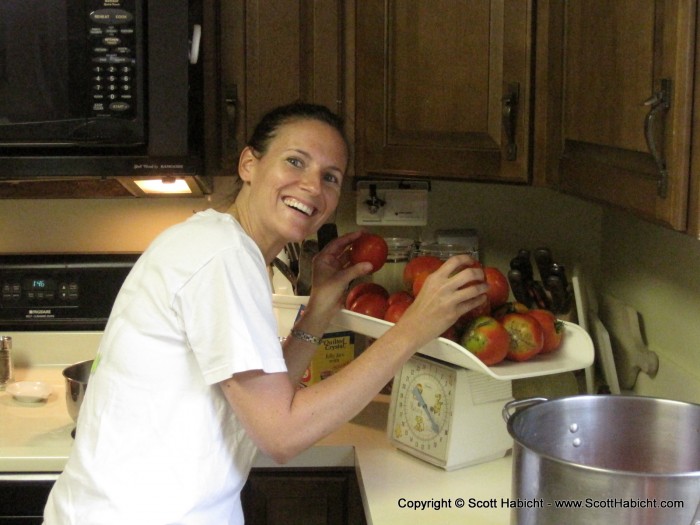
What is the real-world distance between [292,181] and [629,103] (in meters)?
0.48

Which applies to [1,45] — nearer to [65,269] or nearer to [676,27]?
[65,269]

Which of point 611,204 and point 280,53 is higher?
point 280,53

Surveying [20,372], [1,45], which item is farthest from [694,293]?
[20,372]

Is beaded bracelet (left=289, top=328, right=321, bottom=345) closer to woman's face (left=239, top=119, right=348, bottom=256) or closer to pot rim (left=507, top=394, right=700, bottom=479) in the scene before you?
woman's face (left=239, top=119, right=348, bottom=256)

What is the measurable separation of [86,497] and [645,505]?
729mm

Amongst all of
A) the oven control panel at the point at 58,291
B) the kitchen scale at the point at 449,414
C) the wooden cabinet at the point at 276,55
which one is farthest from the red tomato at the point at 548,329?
the oven control panel at the point at 58,291

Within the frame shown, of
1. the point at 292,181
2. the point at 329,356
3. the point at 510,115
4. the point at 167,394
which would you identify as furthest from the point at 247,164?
the point at 329,356

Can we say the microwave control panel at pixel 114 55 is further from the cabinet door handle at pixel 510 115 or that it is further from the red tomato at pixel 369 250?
the cabinet door handle at pixel 510 115

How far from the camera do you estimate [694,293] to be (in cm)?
164

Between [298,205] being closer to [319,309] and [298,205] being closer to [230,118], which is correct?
[319,309]

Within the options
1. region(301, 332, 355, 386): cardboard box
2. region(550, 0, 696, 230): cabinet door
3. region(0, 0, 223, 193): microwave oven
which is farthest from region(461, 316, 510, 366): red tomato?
region(0, 0, 223, 193): microwave oven

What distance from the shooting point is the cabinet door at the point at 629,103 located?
112 centimetres

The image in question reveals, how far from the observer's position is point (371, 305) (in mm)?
1671

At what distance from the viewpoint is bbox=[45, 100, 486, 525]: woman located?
1230 mm
